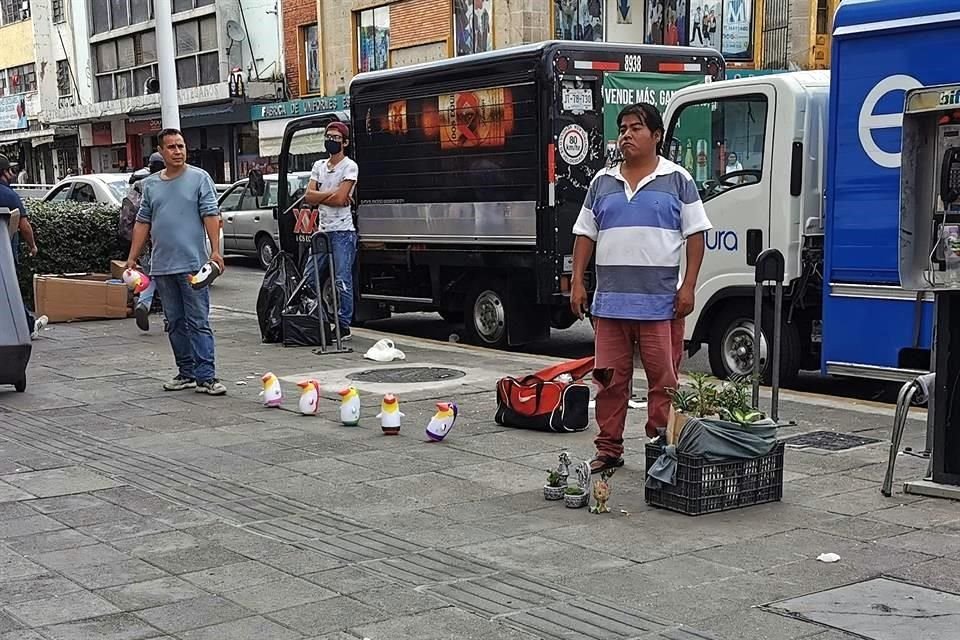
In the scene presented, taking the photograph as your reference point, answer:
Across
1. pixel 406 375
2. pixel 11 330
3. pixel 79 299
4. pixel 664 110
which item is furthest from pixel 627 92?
pixel 79 299

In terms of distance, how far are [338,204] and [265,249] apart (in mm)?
10230

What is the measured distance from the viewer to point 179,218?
8.94 meters

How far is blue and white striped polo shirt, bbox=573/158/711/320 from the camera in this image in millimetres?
6238

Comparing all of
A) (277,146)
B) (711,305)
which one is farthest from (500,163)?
(277,146)

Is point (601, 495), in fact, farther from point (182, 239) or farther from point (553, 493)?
point (182, 239)

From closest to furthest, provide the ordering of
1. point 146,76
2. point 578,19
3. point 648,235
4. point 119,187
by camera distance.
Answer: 1. point 648,235
2. point 119,187
3. point 578,19
4. point 146,76

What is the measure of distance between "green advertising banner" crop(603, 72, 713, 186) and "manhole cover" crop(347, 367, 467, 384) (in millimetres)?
2611

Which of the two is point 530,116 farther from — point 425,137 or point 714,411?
point 714,411

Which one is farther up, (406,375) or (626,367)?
(626,367)

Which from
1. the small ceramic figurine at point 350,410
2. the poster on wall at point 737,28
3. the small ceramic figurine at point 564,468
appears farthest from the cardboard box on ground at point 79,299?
the poster on wall at point 737,28

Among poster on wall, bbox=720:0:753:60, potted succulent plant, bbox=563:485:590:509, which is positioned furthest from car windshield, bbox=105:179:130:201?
poster on wall, bbox=720:0:753:60

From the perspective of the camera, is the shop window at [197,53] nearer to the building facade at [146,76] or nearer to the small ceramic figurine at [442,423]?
the building facade at [146,76]

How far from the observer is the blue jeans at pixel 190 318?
9.02 m

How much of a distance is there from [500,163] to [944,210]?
5.63m
